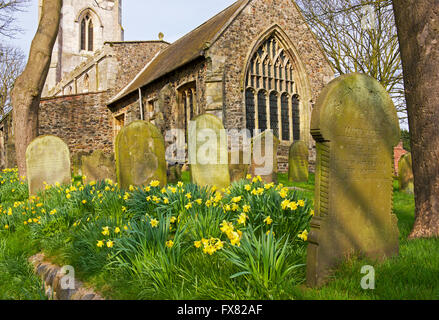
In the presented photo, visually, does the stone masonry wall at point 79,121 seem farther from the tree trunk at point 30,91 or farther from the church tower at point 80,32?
the church tower at point 80,32

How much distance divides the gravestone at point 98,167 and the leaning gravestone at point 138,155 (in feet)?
12.8

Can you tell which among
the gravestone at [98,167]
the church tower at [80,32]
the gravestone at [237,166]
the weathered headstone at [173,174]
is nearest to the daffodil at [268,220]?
the gravestone at [237,166]

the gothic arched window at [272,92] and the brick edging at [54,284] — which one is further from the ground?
the gothic arched window at [272,92]

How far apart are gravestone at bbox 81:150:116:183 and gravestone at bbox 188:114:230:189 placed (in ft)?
14.6

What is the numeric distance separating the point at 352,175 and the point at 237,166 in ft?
18.3

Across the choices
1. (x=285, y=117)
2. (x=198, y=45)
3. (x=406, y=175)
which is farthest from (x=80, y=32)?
(x=406, y=175)

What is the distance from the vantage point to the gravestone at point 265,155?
920 centimetres

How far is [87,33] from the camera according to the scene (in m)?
38.4

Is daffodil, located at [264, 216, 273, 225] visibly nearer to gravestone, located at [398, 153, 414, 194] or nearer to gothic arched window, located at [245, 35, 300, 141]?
gravestone, located at [398, 153, 414, 194]

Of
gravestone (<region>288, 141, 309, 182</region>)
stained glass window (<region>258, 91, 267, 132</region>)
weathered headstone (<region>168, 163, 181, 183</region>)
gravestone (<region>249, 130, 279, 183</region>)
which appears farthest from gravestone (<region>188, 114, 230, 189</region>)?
stained glass window (<region>258, 91, 267, 132</region>)

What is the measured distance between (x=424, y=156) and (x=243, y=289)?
2855 mm

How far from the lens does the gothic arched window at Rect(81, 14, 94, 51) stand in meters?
38.2

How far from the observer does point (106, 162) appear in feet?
33.7

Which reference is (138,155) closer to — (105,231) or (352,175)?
(105,231)
